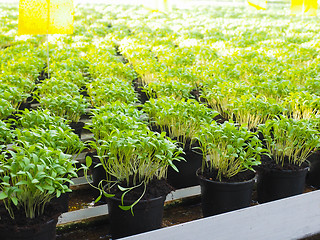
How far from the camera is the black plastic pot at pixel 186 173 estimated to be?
2.89 meters

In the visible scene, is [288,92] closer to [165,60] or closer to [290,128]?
[290,128]

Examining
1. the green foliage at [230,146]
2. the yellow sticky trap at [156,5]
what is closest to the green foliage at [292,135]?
the green foliage at [230,146]

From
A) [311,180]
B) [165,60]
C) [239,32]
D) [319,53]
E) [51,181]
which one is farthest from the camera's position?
[239,32]

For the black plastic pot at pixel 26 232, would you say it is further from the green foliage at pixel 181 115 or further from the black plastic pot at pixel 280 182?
the black plastic pot at pixel 280 182

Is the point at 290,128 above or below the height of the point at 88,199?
above

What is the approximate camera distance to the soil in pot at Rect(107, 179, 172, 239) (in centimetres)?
217

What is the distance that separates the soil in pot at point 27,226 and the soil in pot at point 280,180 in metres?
1.44

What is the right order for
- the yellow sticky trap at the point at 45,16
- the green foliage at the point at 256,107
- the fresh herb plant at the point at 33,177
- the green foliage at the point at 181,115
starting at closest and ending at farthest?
the fresh herb plant at the point at 33,177 → the green foliage at the point at 181,115 → the green foliage at the point at 256,107 → the yellow sticky trap at the point at 45,16

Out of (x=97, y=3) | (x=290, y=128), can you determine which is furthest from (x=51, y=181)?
(x=97, y=3)

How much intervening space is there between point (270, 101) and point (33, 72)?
2635 mm

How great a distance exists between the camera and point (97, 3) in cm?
2033

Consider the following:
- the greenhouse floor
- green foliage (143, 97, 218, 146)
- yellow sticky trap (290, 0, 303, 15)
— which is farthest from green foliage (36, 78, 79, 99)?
yellow sticky trap (290, 0, 303, 15)

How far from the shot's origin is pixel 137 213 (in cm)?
218

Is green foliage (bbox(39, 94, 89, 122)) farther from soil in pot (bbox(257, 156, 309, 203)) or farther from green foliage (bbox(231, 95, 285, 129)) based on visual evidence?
soil in pot (bbox(257, 156, 309, 203))
